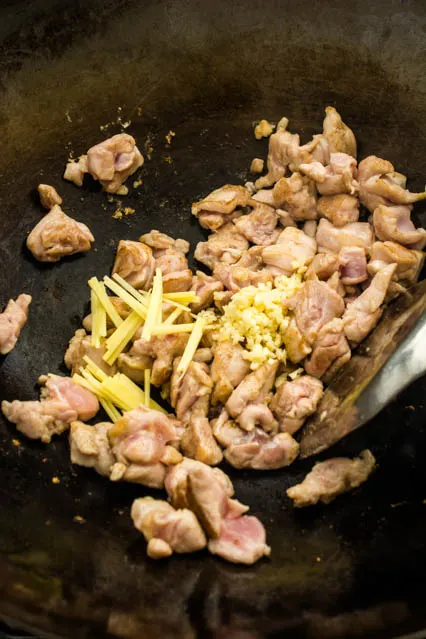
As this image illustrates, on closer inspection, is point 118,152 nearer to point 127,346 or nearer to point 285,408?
point 127,346

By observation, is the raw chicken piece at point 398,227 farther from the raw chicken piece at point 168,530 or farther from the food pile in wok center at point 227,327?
the raw chicken piece at point 168,530

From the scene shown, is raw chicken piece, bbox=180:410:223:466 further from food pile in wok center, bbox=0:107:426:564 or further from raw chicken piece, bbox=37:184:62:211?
raw chicken piece, bbox=37:184:62:211

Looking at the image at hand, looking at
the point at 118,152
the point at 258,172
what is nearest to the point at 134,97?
the point at 118,152

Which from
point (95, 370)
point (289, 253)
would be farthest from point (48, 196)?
point (289, 253)

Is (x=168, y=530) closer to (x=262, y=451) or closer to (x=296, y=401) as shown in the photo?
(x=262, y=451)

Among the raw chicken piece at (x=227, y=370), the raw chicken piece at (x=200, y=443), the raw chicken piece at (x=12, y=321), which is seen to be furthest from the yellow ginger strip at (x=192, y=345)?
the raw chicken piece at (x=12, y=321)
